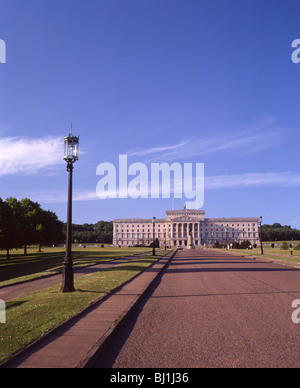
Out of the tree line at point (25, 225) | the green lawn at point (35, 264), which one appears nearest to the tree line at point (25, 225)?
the tree line at point (25, 225)

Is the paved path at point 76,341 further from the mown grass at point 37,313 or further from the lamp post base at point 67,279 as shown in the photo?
the lamp post base at point 67,279

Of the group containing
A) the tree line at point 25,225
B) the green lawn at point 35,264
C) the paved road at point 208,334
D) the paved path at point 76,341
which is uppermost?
the tree line at point 25,225

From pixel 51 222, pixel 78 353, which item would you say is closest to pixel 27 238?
pixel 51 222

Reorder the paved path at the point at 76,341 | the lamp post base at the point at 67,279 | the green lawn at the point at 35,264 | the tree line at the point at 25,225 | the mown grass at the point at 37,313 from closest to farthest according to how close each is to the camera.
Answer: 1. the paved path at the point at 76,341
2. the mown grass at the point at 37,313
3. the lamp post base at the point at 67,279
4. the green lawn at the point at 35,264
5. the tree line at the point at 25,225

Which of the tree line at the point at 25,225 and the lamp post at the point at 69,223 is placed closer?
the lamp post at the point at 69,223

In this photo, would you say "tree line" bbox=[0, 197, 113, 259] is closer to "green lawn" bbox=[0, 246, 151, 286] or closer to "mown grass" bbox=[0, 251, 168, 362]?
"green lawn" bbox=[0, 246, 151, 286]

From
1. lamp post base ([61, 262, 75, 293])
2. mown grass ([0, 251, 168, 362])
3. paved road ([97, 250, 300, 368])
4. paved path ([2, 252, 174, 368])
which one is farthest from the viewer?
lamp post base ([61, 262, 75, 293])

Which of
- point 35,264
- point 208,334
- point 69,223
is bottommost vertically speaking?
point 35,264

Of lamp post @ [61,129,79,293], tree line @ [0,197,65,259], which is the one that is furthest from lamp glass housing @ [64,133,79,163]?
tree line @ [0,197,65,259]

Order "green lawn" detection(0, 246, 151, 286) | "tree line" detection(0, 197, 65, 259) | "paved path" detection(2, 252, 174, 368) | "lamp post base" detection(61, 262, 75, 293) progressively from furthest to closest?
"tree line" detection(0, 197, 65, 259)
"green lawn" detection(0, 246, 151, 286)
"lamp post base" detection(61, 262, 75, 293)
"paved path" detection(2, 252, 174, 368)

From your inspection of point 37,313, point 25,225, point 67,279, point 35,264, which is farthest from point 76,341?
point 25,225

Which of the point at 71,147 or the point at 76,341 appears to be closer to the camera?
the point at 76,341

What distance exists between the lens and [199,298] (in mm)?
12594

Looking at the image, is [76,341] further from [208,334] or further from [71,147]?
[71,147]
